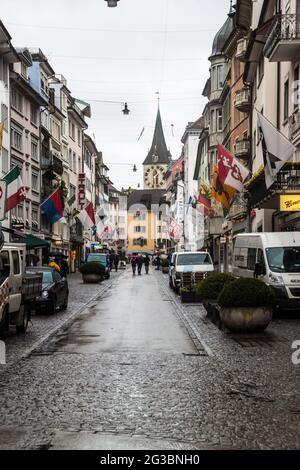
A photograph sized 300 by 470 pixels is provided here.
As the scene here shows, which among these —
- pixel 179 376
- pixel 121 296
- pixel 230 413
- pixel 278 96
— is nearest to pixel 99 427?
pixel 230 413

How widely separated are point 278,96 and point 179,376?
2401 cm

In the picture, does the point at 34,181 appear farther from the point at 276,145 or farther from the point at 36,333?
the point at 36,333

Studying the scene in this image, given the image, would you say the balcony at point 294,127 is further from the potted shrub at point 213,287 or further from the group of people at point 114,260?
the group of people at point 114,260

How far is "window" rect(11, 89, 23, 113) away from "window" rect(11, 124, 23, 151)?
142 centimetres

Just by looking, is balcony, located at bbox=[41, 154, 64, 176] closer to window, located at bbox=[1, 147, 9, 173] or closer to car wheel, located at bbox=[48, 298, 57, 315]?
window, located at bbox=[1, 147, 9, 173]

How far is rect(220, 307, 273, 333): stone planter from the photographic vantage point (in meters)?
16.0

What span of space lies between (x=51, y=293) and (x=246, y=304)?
875 cm

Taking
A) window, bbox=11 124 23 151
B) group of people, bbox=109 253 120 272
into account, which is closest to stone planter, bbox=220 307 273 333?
window, bbox=11 124 23 151

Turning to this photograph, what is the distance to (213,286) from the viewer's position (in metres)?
20.4

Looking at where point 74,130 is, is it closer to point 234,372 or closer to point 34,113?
point 34,113

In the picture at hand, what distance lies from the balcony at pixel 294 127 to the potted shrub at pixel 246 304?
12241 mm

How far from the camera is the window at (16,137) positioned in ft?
161

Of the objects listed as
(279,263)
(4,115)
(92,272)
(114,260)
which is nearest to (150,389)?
(279,263)

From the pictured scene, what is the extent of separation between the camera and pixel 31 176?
55531mm
